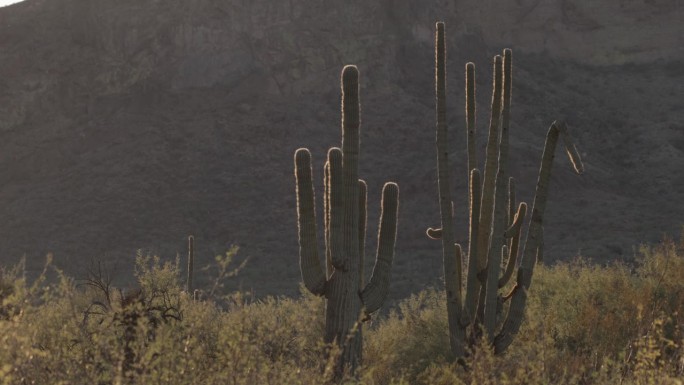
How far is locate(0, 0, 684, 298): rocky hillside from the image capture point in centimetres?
3475

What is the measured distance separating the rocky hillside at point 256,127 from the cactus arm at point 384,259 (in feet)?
62.2

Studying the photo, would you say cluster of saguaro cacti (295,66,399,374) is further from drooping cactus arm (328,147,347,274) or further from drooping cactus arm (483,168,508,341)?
drooping cactus arm (483,168,508,341)

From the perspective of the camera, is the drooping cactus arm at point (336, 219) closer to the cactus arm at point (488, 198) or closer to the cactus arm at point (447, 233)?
the cactus arm at point (447, 233)

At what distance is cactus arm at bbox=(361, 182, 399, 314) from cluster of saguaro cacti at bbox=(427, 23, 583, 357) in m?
0.73

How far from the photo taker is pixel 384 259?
988 centimetres

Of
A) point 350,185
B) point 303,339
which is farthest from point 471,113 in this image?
point 303,339

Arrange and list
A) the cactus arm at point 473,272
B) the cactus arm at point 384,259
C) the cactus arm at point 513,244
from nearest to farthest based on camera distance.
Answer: the cactus arm at point 384,259, the cactus arm at point 473,272, the cactus arm at point 513,244

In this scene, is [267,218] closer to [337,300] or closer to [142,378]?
[337,300]

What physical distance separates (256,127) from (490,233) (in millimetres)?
32744

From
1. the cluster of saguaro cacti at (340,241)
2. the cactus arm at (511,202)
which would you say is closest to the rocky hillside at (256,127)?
the cactus arm at (511,202)

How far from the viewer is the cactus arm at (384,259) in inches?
380

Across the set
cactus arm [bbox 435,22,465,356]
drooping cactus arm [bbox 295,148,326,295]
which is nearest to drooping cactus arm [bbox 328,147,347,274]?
drooping cactus arm [bbox 295,148,326,295]

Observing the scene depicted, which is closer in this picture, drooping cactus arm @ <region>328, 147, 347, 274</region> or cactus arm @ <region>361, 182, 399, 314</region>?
drooping cactus arm @ <region>328, 147, 347, 274</region>

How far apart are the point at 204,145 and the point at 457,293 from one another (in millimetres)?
32032
